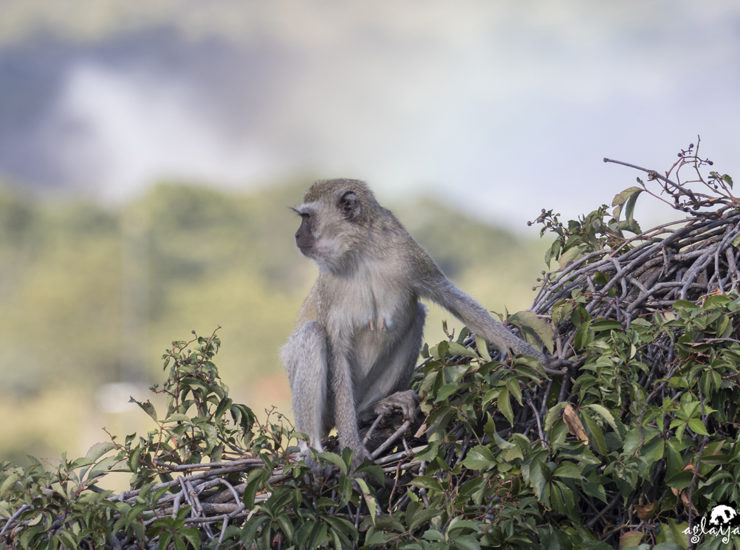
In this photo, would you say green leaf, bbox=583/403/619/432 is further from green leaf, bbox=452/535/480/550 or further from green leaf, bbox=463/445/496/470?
green leaf, bbox=452/535/480/550

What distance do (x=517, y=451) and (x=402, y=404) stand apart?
0.88 m

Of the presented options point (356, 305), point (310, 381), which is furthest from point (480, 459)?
point (356, 305)

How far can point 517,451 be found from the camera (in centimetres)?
315

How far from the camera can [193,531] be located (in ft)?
10.8

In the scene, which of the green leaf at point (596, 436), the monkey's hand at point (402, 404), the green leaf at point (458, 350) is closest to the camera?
the green leaf at point (596, 436)

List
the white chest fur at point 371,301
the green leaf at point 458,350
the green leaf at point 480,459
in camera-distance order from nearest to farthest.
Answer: the green leaf at point 480,459 < the green leaf at point 458,350 < the white chest fur at point 371,301

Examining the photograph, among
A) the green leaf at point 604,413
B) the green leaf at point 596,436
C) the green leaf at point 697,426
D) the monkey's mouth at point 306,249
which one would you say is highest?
the monkey's mouth at point 306,249

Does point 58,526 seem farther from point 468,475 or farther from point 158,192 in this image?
point 158,192

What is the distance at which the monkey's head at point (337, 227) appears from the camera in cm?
451

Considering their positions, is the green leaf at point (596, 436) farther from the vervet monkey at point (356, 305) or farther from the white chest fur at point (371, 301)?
the white chest fur at point (371, 301)

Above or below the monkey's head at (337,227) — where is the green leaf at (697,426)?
below

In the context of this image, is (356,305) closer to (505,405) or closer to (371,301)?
(371,301)

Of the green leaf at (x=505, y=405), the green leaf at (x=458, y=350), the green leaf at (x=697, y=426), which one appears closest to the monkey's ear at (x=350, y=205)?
the green leaf at (x=458, y=350)

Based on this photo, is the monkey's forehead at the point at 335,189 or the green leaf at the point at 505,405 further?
the monkey's forehead at the point at 335,189
